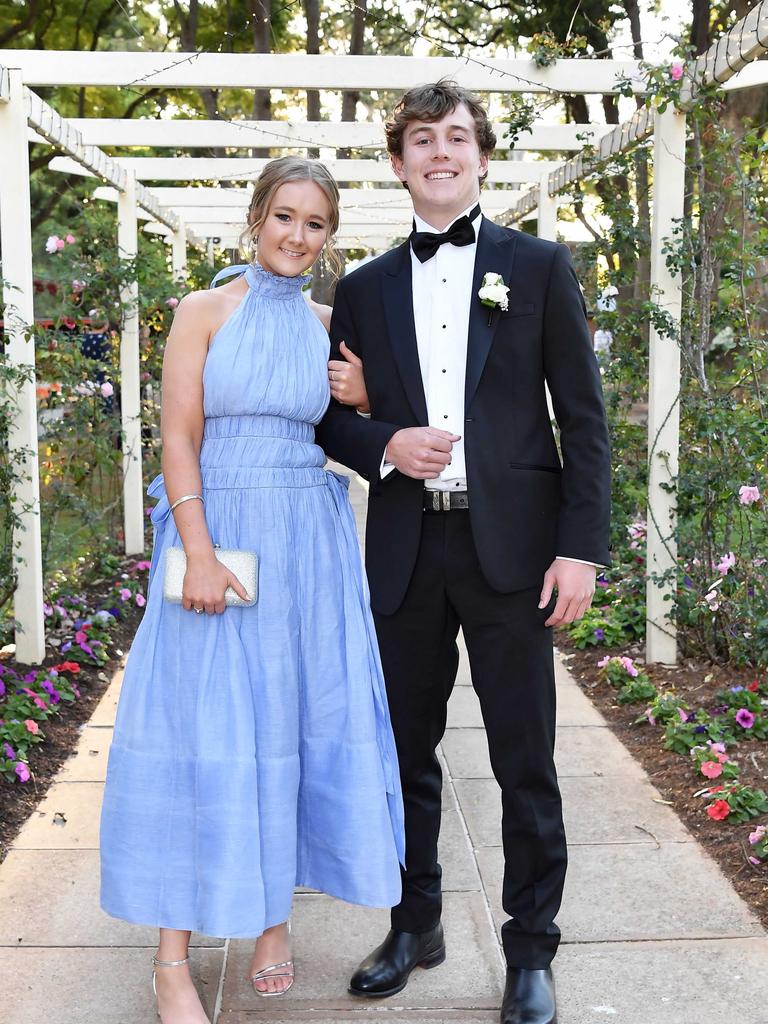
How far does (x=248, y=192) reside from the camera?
354 inches

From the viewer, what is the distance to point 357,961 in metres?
2.91

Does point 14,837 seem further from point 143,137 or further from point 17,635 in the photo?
point 143,137

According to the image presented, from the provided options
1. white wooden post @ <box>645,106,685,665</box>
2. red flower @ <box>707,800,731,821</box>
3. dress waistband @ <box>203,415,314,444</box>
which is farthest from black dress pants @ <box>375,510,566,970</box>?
white wooden post @ <box>645,106,685,665</box>

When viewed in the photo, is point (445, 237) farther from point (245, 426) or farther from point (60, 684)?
point (60, 684)

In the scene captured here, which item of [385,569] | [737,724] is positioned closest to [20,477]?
[385,569]

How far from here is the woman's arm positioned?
2.52 meters

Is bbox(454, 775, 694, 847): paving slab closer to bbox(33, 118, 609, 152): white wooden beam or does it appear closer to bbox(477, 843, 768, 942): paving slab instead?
bbox(477, 843, 768, 942): paving slab

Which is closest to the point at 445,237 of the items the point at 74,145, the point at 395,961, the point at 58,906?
the point at 395,961

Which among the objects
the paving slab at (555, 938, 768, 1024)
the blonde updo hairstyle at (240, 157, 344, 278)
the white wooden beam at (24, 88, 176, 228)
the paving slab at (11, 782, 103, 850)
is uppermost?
the white wooden beam at (24, 88, 176, 228)

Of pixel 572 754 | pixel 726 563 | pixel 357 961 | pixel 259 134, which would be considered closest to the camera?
pixel 357 961

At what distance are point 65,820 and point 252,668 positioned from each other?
159 cm

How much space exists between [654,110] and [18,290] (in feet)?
9.53

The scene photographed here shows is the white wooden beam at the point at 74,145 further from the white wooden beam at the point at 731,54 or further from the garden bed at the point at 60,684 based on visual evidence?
the white wooden beam at the point at 731,54

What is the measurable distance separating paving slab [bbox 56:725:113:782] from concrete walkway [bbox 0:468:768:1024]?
0.17m
